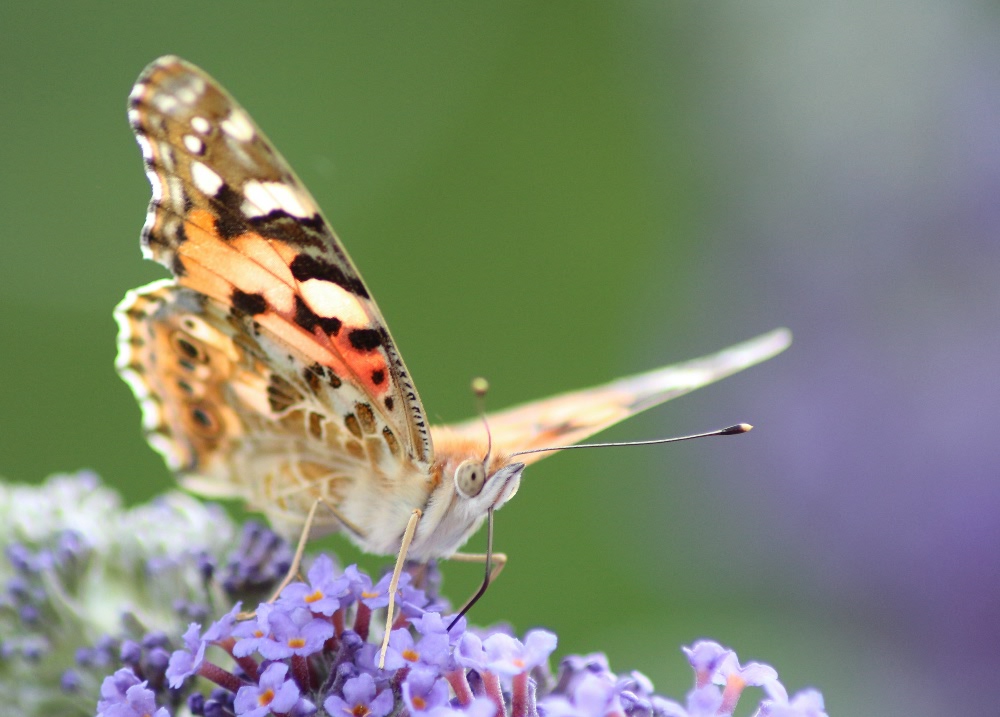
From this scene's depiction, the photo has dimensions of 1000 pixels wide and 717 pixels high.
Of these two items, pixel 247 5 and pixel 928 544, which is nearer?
pixel 928 544

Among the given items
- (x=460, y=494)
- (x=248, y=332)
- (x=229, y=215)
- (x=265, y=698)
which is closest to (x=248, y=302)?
(x=248, y=332)

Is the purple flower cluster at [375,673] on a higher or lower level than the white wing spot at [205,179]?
lower

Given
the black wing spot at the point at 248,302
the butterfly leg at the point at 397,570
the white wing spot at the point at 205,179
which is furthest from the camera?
the black wing spot at the point at 248,302

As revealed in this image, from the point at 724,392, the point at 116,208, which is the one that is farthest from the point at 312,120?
the point at 724,392

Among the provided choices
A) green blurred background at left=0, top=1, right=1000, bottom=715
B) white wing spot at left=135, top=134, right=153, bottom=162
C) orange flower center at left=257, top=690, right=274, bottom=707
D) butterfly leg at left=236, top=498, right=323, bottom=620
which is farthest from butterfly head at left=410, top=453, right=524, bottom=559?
green blurred background at left=0, top=1, right=1000, bottom=715

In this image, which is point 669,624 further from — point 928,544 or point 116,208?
point 116,208

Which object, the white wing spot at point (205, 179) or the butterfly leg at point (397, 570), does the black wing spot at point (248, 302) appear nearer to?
the white wing spot at point (205, 179)

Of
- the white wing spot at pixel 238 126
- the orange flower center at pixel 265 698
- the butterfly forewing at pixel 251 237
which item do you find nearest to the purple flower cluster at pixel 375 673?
the orange flower center at pixel 265 698

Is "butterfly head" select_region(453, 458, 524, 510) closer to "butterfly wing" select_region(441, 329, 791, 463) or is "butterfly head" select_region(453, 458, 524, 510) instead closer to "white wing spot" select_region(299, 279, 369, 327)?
"butterfly wing" select_region(441, 329, 791, 463)
